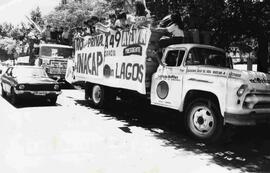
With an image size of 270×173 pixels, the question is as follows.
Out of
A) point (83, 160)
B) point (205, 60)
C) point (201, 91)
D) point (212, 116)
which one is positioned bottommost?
point (83, 160)

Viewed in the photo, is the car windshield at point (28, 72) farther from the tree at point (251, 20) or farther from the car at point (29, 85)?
the tree at point (251, 20)

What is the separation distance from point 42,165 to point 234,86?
3881 mm

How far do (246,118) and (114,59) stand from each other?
5.00m

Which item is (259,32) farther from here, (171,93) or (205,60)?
(171,93)

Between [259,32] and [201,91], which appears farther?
[259,32]

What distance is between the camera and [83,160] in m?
5.80

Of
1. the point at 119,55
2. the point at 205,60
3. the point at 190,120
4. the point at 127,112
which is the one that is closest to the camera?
the point at 190,120

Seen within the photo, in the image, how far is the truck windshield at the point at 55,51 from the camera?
19.0m

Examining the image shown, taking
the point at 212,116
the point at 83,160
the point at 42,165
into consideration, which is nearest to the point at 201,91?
the point at 212,116

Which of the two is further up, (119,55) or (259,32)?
(259,32)

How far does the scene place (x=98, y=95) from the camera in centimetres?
1184

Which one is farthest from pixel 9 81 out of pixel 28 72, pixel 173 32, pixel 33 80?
pixel 173 32

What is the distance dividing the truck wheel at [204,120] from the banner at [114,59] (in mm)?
1734

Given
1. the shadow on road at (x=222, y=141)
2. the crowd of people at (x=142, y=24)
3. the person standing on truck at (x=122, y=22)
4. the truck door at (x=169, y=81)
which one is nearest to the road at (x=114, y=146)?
the shadow on road at (x=222, y=141)
